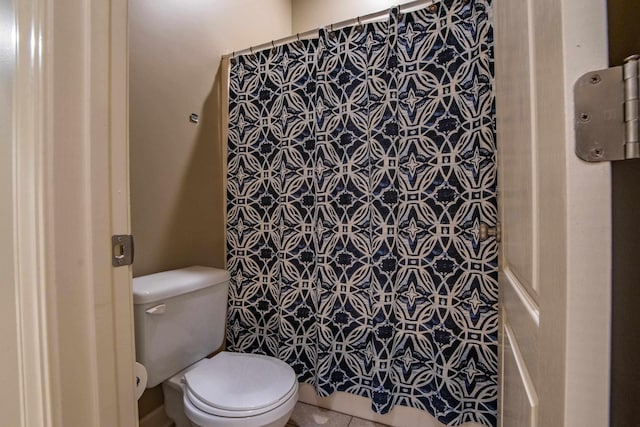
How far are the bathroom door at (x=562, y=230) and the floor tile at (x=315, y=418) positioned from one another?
123cm

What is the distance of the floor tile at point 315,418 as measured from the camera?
54.6 inches

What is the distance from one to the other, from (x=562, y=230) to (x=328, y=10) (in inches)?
96.3

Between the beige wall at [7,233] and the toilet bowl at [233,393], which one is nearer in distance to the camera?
the beige wall at [7,233]

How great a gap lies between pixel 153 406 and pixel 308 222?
108 cm

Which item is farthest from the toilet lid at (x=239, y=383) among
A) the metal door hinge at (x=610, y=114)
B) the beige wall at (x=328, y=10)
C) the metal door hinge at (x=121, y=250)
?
the beige wall at (x=328, y=10)

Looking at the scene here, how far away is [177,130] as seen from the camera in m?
1.41

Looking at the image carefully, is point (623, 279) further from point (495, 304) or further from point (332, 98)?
point (332, 98)

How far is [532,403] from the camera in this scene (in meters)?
0.39

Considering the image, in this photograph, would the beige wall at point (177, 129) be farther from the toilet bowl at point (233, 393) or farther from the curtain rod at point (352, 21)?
the toilet bowl at point (233, 393)

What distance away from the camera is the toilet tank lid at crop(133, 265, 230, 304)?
41.6 inches

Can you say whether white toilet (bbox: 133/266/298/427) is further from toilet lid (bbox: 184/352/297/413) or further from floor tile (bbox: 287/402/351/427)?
floor tile (bbox: 287/402/351/427)

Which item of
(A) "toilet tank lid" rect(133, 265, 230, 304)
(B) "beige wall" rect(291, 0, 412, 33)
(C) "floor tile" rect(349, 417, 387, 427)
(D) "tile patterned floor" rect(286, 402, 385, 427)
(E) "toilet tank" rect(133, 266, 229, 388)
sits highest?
(B) "beige wall" rect(291, 0, 412, 33)

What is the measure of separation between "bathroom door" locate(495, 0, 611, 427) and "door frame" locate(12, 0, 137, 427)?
0.69 metres

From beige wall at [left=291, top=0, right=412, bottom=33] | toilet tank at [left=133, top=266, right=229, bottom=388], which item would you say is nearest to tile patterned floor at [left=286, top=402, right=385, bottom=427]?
toilet tank at [left=133, top=266, right=229, bottom=388]
